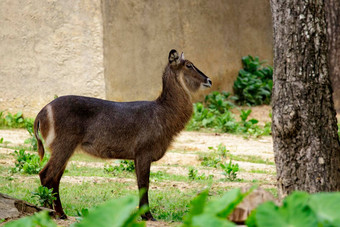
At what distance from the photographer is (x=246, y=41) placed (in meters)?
13.5

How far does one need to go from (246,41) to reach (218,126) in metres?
3.40

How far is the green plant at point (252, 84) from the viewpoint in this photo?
13.0m

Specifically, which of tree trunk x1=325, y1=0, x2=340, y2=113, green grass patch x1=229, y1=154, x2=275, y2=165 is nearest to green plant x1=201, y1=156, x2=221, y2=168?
green grass patch x1=229, y1=154, x2=275, y2=165

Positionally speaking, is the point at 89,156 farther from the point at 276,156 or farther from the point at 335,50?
the point at 335,50

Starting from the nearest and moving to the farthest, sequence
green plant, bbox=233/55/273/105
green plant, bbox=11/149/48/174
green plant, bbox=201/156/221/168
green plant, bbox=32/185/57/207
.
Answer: green plant, bbox=32/185/57/207, green plant, bbox=11/149/48/174, green plant, bbox=201/156/221/168, green plant, bbox=233/55/273/105

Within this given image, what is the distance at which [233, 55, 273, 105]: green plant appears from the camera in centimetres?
1301

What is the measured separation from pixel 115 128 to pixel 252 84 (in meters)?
7.95

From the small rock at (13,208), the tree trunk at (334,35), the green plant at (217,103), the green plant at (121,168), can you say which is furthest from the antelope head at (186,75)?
the tree trunk at (334,35)

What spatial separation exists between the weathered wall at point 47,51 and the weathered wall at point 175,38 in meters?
0.25

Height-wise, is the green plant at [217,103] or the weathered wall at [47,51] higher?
the weathered wall at [47,51]

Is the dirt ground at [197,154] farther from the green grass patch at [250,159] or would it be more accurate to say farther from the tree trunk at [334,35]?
the tree trunk at [334,35]

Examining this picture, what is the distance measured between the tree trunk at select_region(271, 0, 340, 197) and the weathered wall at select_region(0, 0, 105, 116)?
19.6 ft

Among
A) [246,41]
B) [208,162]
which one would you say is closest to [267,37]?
[246,41]

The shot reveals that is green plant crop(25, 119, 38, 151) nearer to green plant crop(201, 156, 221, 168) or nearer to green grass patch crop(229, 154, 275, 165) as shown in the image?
green plant crop(201, 156, 221, 168)
